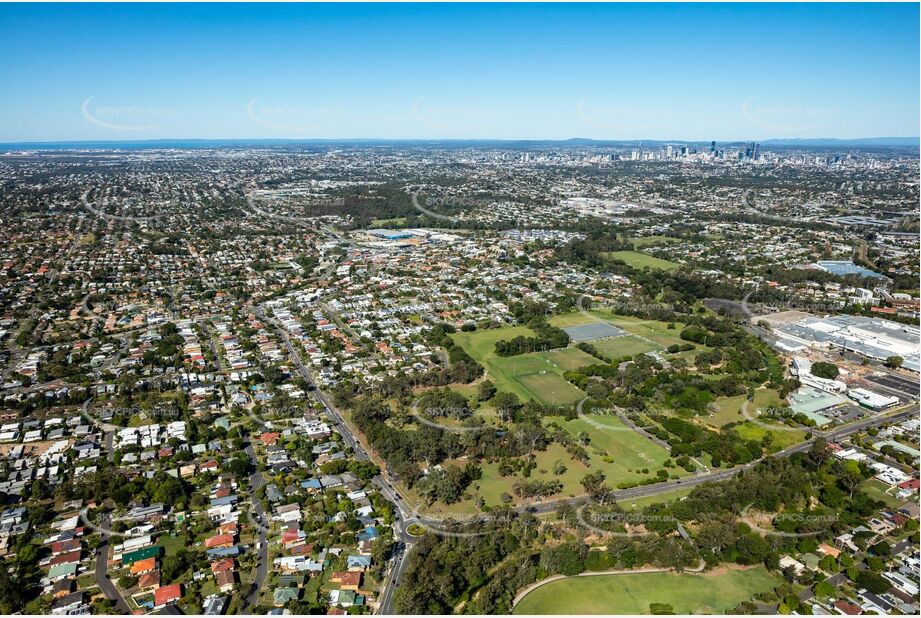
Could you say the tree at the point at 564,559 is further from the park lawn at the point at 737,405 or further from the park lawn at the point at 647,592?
the park lawn at the point at 737,405

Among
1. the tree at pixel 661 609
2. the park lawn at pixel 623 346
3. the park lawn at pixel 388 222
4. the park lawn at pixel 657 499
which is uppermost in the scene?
the park lawn at pixel 388 222

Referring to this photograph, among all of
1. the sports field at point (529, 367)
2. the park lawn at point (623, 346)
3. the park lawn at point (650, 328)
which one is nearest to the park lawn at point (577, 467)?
the sports field at point (529, 367)

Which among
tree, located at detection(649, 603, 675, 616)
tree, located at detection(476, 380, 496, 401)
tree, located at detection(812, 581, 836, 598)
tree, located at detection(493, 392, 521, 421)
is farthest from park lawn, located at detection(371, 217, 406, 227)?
tree, located at detection(812, 581, 836, 598)

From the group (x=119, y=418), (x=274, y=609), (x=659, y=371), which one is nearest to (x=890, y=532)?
(x=659, y=371)

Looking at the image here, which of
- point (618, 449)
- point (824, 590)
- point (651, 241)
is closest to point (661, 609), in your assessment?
point (824, 590)

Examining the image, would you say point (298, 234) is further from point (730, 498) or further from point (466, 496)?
point (730, 498)

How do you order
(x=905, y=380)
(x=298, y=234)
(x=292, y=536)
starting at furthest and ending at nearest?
1. (x=298, y=234)
2. (x=905, y=380)
3. (x=292, y=536)
